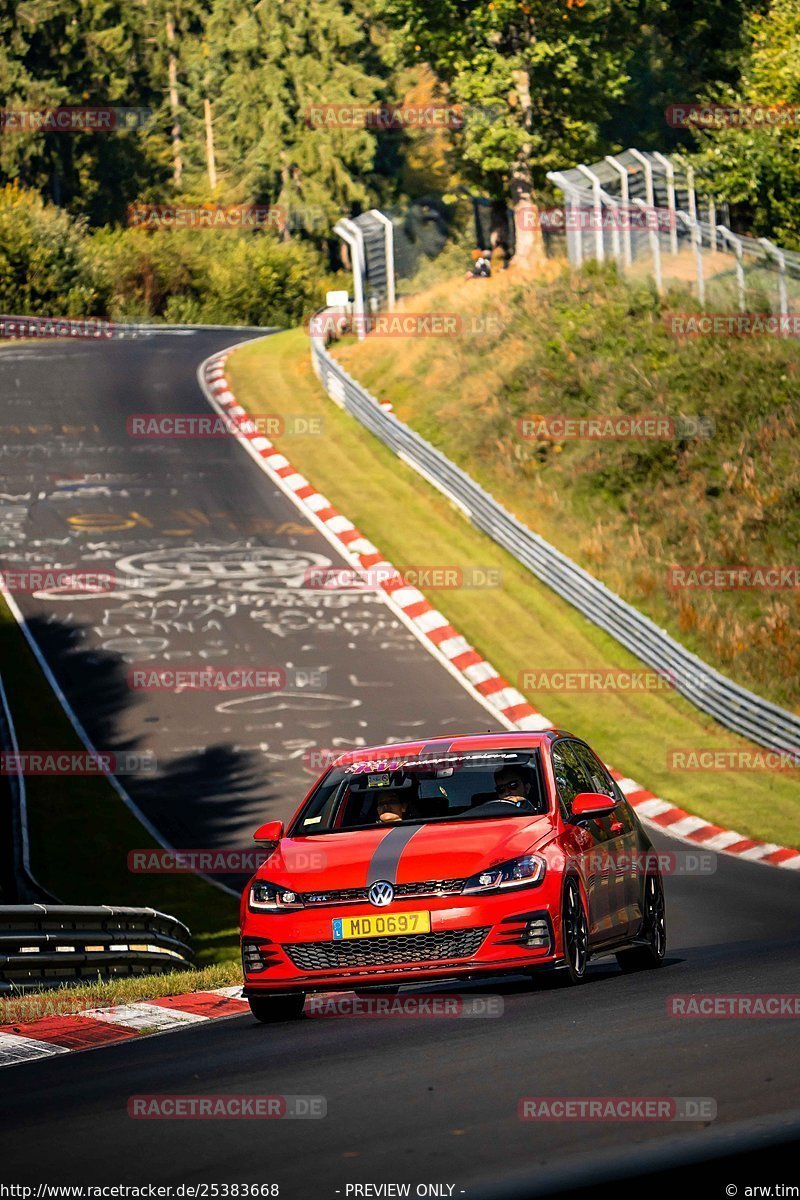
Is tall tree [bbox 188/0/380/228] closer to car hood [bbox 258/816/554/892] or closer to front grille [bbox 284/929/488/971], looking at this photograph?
car hood [bbox 258/816/554/892]

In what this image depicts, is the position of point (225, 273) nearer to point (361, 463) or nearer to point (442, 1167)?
point (361, 463)

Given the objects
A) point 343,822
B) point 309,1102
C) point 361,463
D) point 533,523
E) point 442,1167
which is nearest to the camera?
point 442,1167

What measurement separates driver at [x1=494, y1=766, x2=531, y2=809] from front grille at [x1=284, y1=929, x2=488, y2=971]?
3.69 feet

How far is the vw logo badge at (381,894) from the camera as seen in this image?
376 inches

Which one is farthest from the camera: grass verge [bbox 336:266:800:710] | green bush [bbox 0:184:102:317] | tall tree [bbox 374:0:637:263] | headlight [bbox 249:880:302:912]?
green bush [bbox 0:184:102:317]

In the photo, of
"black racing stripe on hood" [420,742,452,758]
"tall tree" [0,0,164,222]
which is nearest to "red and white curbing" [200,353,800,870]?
"black racing stripe on hood" [420,742,452,758]

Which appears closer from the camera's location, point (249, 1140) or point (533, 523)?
point (249, 1140)

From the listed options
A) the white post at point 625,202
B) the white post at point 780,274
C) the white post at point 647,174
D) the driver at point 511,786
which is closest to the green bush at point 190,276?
the white post at point 647,174

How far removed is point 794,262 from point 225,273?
1650 inches

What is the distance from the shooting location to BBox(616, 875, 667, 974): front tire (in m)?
11.5

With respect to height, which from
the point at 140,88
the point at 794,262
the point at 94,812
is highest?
the point at 140,88

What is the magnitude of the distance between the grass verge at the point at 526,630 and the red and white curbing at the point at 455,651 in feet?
0.76

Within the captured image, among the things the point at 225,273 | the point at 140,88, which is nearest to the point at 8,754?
the point at 225,273

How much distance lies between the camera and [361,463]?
34.8 meters
